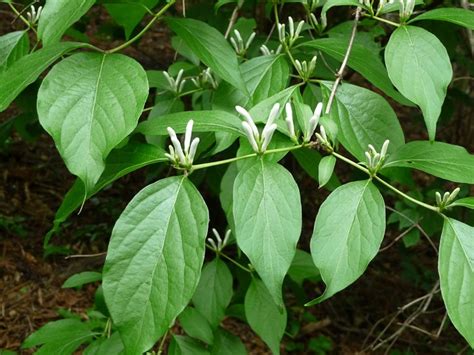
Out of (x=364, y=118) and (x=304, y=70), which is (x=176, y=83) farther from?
(x=364, y=118)

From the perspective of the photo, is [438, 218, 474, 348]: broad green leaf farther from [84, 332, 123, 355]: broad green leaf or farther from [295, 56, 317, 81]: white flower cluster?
[84, 332, 123, 355]: broad green leaf

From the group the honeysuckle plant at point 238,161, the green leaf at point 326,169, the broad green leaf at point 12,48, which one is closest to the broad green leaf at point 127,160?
the honeysuckle plant at point 238,161

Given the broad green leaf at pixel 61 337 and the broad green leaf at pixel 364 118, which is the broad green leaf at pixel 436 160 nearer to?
the broad green leaf at pixel 364 118

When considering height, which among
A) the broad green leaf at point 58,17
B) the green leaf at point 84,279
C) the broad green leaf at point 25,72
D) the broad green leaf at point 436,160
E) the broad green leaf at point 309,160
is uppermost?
the broad green leaf at point 58,17

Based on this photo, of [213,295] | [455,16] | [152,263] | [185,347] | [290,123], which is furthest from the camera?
[213,295]

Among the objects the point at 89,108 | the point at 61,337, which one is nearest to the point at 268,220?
the point at 89,108

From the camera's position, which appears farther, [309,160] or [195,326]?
[195,326]
